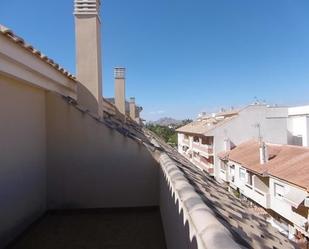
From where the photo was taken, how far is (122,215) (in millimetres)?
5883

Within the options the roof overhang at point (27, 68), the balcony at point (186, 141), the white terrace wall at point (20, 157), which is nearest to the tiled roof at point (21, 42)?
the roof overhang at point (27, 68)

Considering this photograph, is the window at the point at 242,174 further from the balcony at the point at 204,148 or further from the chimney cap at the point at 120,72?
the chimney cap at the point at 120,72

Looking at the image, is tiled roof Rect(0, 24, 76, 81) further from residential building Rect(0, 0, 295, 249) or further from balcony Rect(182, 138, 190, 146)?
balcony Rect(182, 138, 190, 146)

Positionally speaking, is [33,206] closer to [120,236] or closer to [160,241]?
[120,236]

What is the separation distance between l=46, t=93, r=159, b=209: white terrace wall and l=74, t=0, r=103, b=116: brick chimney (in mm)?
625

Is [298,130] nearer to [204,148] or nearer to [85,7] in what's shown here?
[204,148]

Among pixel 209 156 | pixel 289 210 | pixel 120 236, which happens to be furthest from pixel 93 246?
pixel 209 156

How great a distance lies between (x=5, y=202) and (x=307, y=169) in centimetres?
1813

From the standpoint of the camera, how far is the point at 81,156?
598 centimetres

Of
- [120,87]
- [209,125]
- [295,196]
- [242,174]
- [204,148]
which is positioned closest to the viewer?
[120,87]

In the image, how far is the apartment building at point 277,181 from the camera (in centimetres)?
1834

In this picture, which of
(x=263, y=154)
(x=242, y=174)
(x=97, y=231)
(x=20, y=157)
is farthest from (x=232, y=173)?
(x=20, y=157)

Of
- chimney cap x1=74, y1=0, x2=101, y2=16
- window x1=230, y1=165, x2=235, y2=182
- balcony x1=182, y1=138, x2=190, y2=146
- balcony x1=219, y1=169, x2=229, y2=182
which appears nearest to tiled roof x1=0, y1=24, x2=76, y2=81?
chimney cap x1=74, y1=0, x2=101, y2=16

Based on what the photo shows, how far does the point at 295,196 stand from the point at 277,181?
363cm
